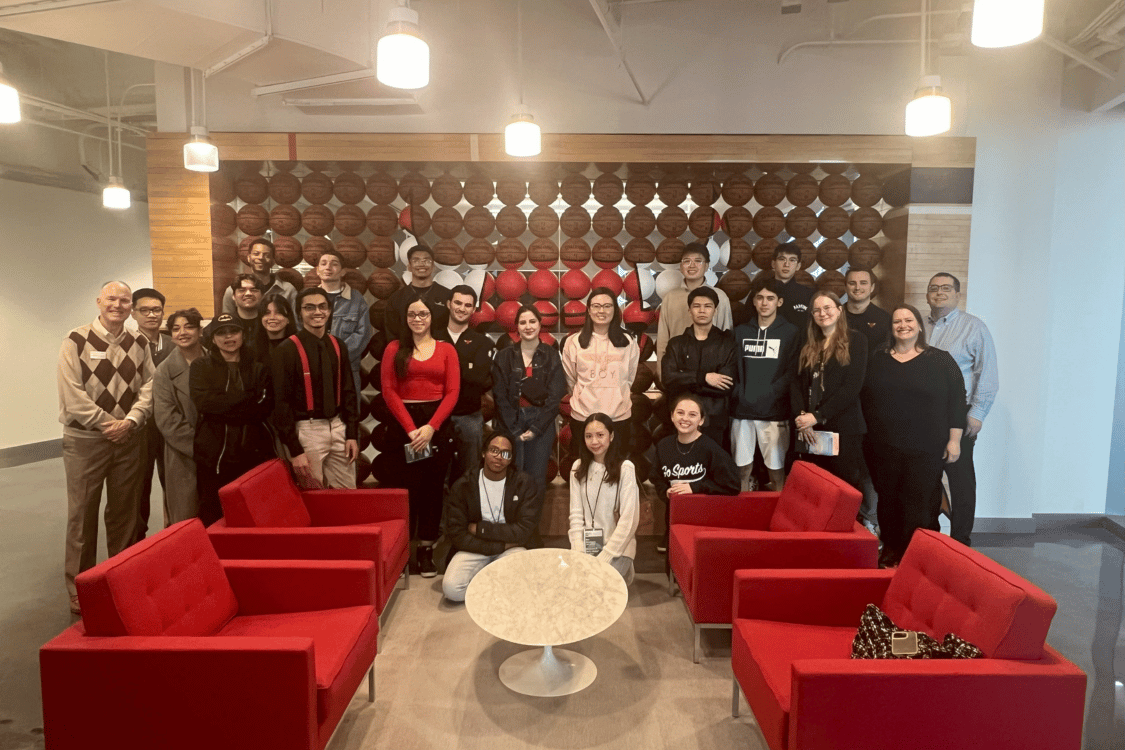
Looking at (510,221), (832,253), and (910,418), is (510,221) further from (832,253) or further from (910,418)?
(910,418)

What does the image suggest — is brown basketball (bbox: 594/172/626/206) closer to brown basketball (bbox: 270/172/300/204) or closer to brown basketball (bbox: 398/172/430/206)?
brown basketball (bbox: 398/172/430/206)

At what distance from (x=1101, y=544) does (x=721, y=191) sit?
12.6 feet

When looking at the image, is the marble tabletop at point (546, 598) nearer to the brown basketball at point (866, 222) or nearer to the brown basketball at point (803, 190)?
the brown basketball at point (803, 190)

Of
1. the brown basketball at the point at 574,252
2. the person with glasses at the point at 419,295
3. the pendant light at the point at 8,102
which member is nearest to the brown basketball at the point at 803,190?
the brown basketball at the point at 574,252

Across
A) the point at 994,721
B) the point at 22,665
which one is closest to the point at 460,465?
the point at 22,665

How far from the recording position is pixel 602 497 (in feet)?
11.8

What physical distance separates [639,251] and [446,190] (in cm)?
151

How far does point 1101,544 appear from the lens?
4734mm

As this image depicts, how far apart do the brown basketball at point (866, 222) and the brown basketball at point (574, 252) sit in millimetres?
2010

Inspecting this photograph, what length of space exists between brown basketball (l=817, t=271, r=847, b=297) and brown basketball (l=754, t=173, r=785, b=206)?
0.66 metres

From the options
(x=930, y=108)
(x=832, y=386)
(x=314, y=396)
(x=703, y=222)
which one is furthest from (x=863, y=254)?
(x=314, y=396)

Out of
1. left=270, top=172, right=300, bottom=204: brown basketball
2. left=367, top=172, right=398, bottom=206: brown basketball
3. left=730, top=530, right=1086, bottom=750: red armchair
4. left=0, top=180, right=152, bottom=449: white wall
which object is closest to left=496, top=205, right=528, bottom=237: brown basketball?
left=367, top=172, right=398, bottom=206: brown basketball

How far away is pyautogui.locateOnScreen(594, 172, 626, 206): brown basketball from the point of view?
15.8ft

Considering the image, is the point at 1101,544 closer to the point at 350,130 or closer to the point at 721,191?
the point at 721,191
